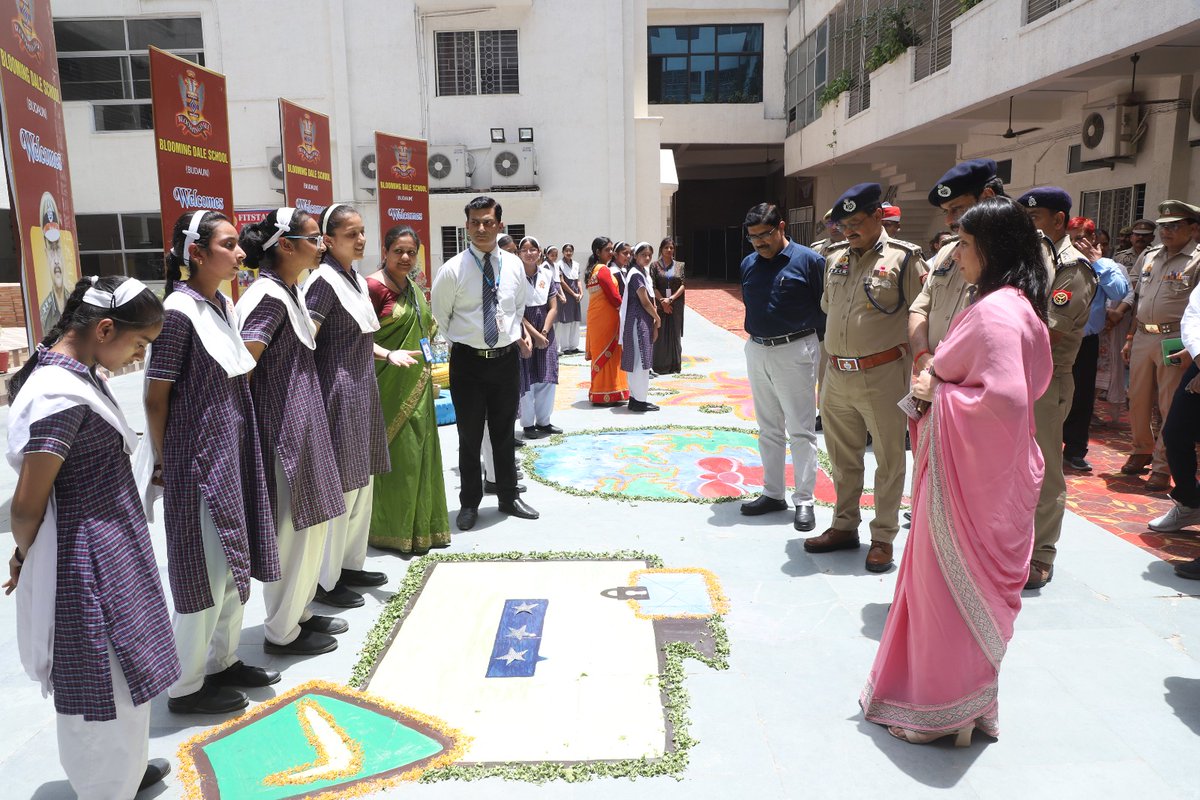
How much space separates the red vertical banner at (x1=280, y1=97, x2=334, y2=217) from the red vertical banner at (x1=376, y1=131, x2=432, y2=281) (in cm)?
77

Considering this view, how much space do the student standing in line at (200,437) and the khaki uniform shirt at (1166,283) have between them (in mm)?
5754

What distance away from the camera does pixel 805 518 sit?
4898mm

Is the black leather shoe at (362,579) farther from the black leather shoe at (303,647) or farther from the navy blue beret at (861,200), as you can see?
the navy blue beret at (861,200)

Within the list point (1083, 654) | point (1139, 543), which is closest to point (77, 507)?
point (1083, 654)

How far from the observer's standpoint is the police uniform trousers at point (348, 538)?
3.80 meters

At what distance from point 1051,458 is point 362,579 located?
11.0 feet

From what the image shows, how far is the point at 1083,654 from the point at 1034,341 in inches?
59.4

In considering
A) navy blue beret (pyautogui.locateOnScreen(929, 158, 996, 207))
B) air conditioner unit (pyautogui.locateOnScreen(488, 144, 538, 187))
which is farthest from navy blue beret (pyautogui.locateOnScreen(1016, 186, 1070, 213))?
air conditioner unit (pyautogui.locateOnScreen(488, 144, 538, 187))

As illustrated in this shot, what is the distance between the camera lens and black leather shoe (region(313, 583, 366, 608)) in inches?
154

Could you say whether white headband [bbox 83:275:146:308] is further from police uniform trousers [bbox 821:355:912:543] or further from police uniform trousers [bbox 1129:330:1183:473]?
police uniform trousers [bbox 1129:330:1183:473]

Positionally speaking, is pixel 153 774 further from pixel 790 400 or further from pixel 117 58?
pixel 117 58

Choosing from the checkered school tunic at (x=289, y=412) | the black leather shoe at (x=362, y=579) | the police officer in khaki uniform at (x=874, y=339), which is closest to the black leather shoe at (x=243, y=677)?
the checkered school tunic at (x=289, y=412)

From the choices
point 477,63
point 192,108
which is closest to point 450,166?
point 477,63

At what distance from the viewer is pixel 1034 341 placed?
8.80 ft
